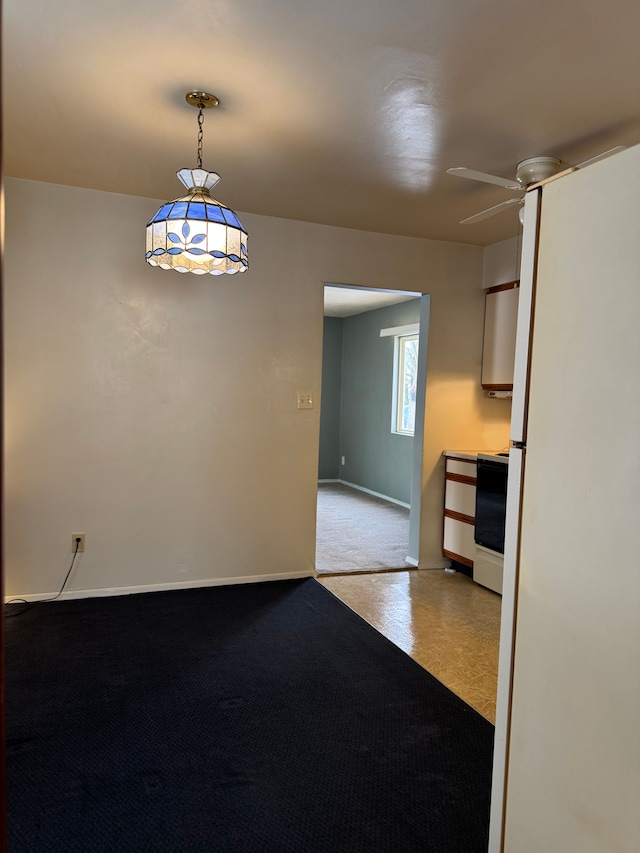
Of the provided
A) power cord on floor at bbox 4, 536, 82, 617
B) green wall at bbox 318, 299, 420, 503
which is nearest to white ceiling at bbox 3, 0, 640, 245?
power cord on floor at bbox 4, 536, 82, 617

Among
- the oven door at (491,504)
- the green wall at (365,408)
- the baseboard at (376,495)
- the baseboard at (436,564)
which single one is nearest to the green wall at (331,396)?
the green wall at (365,408)

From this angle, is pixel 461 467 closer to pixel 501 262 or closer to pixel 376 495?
pixel 501 262

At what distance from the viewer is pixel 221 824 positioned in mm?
1804

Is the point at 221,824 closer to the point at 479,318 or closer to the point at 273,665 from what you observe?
the point at 273,665

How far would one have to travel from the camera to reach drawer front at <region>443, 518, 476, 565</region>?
4.28m

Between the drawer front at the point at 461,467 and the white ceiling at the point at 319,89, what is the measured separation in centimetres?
184

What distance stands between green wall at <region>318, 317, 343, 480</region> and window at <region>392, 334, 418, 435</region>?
4.86 ft

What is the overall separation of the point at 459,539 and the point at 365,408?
3886mm

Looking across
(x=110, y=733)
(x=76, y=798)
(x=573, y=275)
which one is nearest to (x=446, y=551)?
(x=110, y=733)

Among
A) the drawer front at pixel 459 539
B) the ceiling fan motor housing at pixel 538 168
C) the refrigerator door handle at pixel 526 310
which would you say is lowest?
the drawer front at pixel 459 539

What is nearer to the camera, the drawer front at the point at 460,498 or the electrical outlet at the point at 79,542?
the electrical outlet at the point at 79,542

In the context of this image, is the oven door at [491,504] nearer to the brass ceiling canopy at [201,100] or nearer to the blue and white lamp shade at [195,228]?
the blue and white lamp shade at [195,228]

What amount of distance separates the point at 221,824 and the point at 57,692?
1.11m

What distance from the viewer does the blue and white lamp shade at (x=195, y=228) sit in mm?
2389
